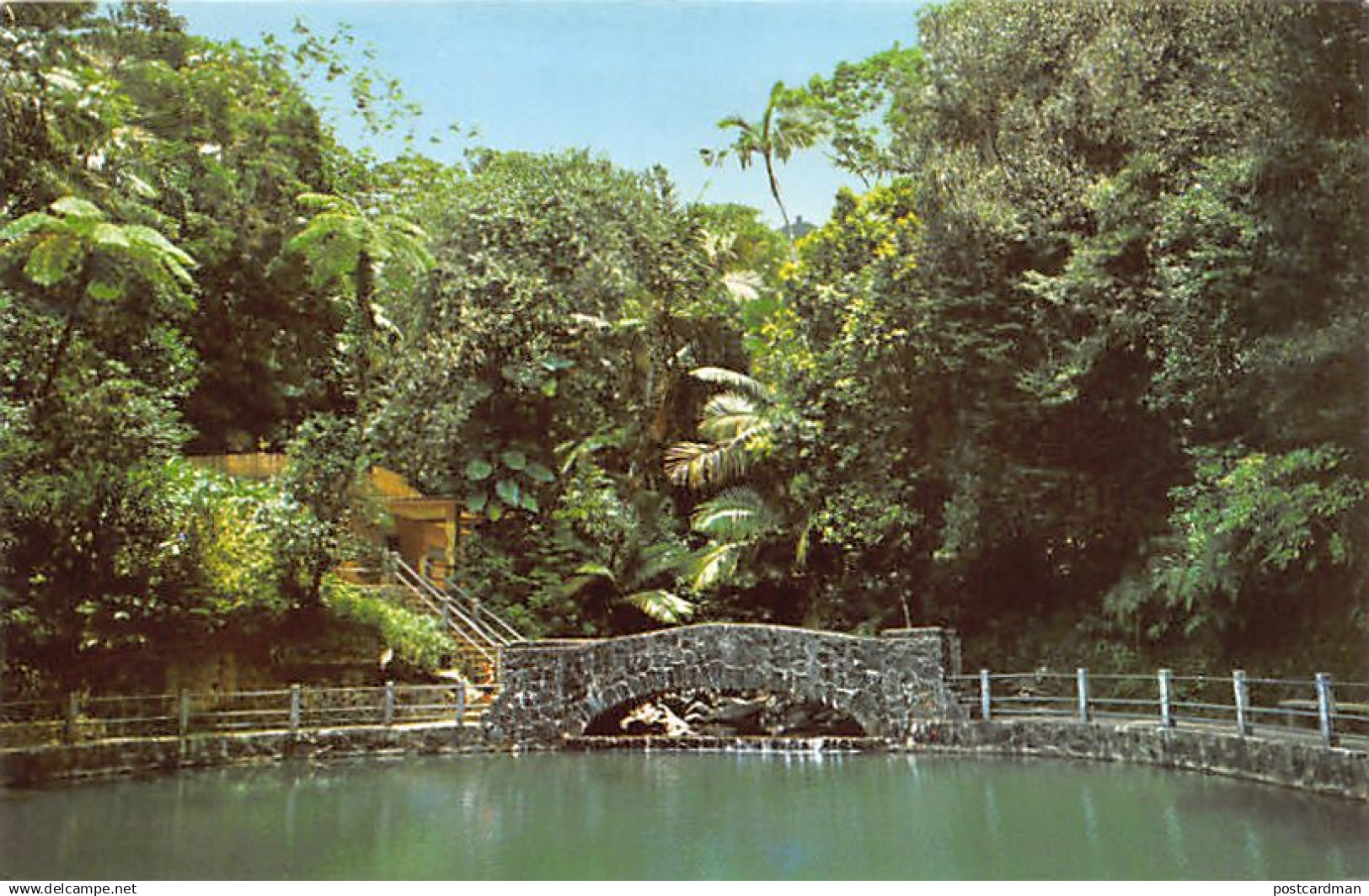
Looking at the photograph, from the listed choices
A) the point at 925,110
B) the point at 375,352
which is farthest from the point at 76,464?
the point at 925,110

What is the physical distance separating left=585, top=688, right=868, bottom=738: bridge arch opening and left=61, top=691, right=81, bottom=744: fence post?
607 cm

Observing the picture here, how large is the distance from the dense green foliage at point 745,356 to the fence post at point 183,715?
984mm

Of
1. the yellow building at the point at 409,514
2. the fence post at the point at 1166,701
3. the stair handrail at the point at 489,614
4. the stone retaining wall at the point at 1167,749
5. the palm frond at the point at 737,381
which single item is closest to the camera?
the stone retaining wall at the point at 1167,749

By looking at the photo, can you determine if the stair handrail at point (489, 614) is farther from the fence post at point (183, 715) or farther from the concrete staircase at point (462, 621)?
the fence post at point (183, 715)

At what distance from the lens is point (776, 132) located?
93.1 feet

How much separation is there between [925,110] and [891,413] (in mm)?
4388

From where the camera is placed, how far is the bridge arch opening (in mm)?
17109

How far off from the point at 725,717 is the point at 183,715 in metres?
7.42

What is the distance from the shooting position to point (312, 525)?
16172 millimetres

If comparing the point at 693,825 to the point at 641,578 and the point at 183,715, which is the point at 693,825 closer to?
the point at 183,715

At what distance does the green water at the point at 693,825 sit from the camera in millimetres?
7949

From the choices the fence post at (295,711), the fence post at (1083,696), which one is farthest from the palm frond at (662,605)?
the fence post at (1083,696)

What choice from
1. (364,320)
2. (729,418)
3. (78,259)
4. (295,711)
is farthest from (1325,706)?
(364,320)

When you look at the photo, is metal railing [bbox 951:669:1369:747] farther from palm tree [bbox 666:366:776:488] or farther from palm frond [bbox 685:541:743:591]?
palm tree [bbox 666:366:776:488]
